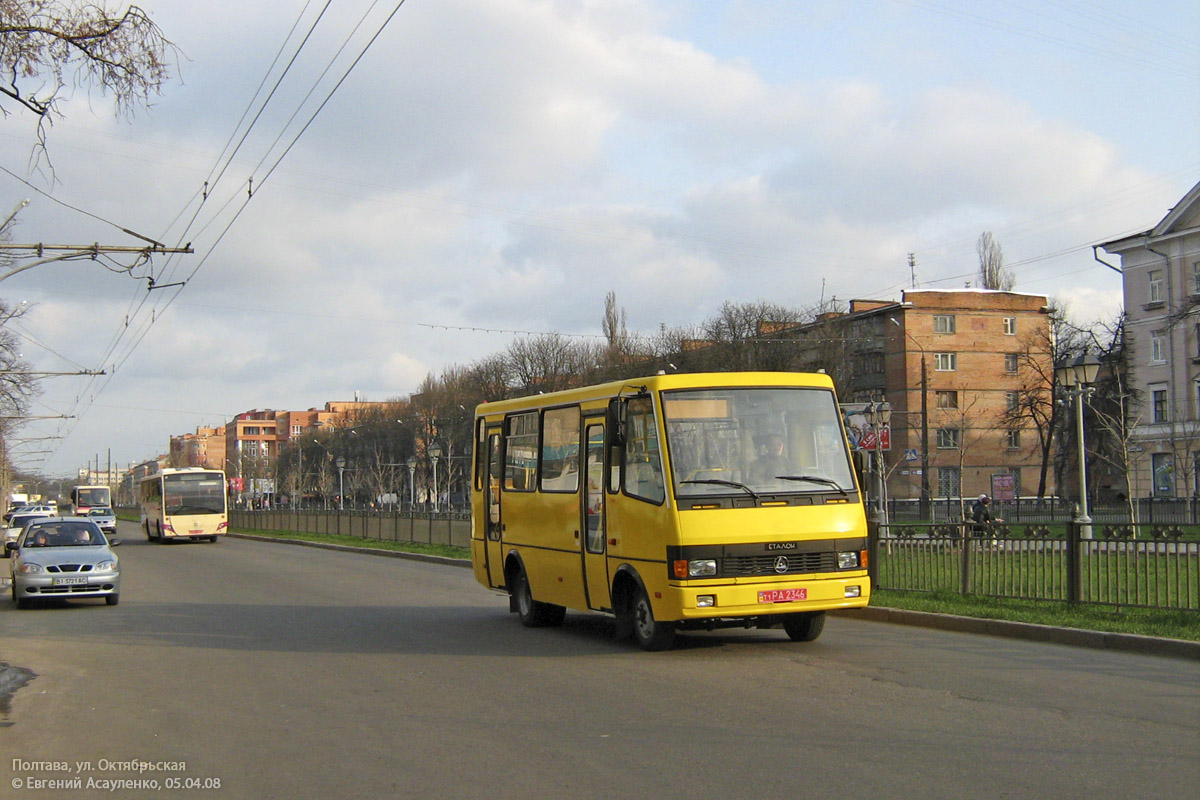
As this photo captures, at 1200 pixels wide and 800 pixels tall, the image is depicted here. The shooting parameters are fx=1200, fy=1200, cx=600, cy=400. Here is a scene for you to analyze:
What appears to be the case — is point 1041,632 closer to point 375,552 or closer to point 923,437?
point 375,552

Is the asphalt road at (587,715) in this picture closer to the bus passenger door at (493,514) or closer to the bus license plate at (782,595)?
the bus license plate at (782,595)

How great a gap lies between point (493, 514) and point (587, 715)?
7.62 m

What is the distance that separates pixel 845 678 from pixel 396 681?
3.98 metres

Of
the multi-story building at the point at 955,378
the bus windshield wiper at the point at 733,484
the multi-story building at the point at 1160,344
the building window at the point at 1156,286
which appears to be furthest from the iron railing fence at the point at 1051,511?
the bus windshield wiper at the point at 733,484

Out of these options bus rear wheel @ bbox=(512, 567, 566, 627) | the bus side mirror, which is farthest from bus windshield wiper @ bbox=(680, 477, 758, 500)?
bus rear wheel @ bbox=(512, 567, 566, 627)

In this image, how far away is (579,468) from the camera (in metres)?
13.6

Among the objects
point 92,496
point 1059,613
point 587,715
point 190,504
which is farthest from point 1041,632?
point 92,496

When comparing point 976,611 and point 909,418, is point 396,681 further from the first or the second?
point 909,418

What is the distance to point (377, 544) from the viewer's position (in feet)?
129

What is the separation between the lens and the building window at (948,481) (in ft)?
250

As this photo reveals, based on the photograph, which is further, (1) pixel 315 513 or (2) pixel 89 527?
(1) pixel 315 513

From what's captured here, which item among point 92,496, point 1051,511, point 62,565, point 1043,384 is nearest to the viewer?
point 62,565

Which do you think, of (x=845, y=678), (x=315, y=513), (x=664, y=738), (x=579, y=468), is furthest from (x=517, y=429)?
(x=315, y=513)

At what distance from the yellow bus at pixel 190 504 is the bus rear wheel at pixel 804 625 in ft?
133
